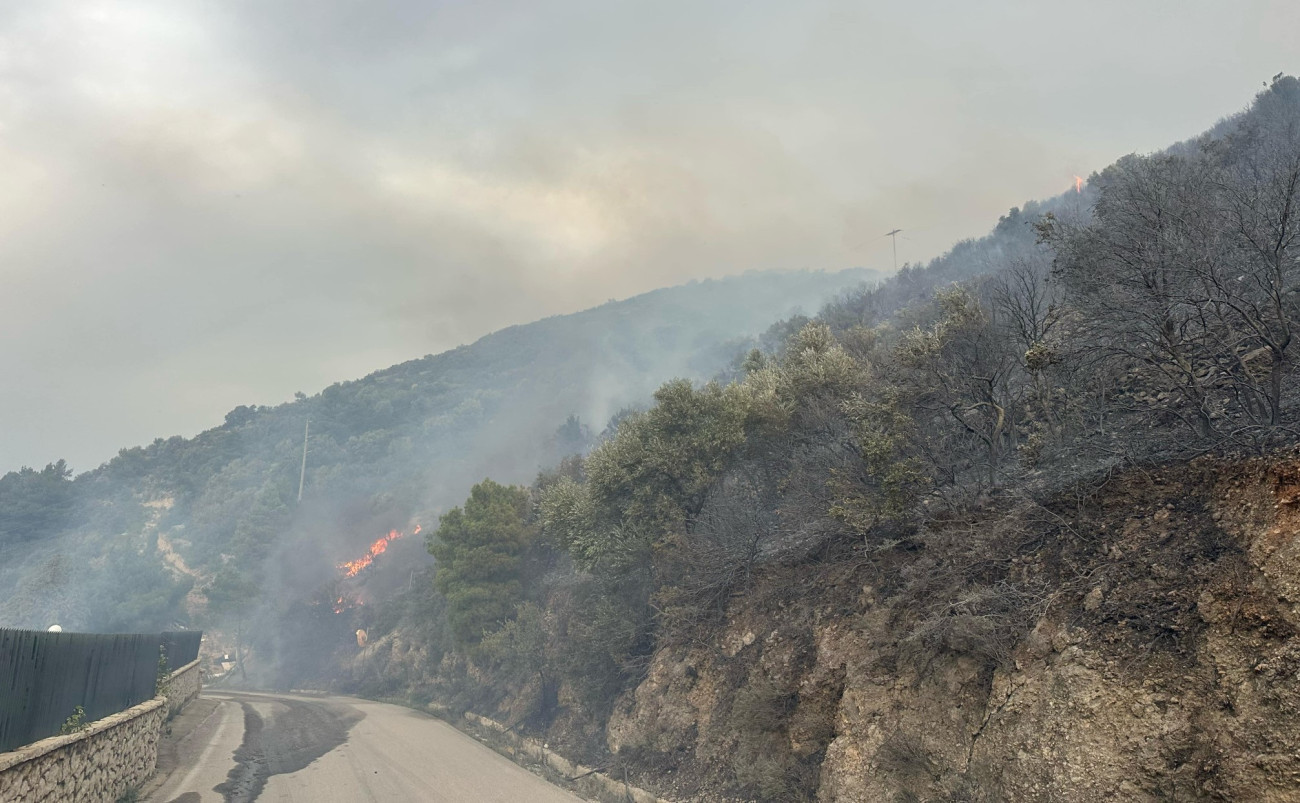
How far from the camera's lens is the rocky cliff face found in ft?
27.3

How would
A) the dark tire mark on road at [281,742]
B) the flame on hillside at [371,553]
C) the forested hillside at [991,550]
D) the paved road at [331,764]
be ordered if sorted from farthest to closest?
1. the flame on hillside at [371,553]
2. the dark tire mark on road at [281,742]
3. the paved road at [331,764]
4. the forested hillside at [991,550]

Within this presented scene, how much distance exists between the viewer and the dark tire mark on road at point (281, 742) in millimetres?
19172

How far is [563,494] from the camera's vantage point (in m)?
30.7

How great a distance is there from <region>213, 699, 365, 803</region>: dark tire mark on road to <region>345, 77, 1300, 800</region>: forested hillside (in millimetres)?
8858

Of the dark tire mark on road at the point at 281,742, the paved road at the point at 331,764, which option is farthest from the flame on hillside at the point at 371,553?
the paved road at the point at 331,764

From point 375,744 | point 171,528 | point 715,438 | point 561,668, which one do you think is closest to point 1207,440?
point 715,438

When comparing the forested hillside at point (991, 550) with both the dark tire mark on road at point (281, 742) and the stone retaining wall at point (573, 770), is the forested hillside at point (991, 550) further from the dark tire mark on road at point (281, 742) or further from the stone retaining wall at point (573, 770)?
the dark tire mark on road at point (281, 742)

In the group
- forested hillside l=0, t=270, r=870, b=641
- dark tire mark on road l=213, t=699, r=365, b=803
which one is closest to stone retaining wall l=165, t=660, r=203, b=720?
dark tire mark on road l=213, t=699, r=365, b=803

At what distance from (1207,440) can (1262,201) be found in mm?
5977

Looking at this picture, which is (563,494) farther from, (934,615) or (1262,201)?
(1262,201)

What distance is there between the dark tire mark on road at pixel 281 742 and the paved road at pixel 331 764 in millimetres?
33

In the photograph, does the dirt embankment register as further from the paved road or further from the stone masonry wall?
the stone masonry wall

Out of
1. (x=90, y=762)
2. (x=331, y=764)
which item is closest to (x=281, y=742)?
(x=331, y=764)

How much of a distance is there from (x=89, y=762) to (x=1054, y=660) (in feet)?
64.5
